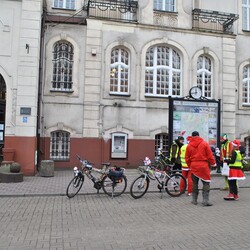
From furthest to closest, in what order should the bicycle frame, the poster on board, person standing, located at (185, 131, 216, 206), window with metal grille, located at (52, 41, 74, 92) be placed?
window with metal grille, located at (52, 41, 74, 92) → the poster on board → the bicycle frame → person standing, located at (185, 131, 216, 206)

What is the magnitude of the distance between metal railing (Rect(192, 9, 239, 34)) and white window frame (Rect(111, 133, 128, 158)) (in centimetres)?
703

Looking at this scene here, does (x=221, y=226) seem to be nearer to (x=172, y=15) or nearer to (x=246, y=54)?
(x=172, y=15)

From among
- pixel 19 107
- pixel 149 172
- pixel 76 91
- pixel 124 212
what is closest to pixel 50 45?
pixel 76 91

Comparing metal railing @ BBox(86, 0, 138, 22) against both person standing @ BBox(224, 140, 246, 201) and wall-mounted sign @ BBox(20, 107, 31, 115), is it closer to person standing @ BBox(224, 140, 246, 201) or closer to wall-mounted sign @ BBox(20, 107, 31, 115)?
wall-mounted sign @ BBox(20, 107, 31, 115)

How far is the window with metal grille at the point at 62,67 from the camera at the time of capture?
18.0 metres

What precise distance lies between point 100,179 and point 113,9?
10837 mm

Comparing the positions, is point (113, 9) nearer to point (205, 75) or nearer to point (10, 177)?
point (205, 75)

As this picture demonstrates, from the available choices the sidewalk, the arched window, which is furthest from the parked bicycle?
the arched window

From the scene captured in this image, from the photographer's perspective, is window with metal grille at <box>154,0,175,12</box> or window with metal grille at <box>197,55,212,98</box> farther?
window with metal grille at <box>197,55,212,98</box>

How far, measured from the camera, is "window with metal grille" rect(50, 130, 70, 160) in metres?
17.8

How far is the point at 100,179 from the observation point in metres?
10.6

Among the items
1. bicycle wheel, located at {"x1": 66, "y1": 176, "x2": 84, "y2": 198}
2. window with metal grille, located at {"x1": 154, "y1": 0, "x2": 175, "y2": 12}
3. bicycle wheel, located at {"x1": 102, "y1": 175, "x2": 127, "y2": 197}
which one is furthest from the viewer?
A: window with metal grille, located at {"x1": 154, "y1": 0, "x2": 175, "y2": 12}

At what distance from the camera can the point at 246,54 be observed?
68.7 ft

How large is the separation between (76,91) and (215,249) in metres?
13.4
